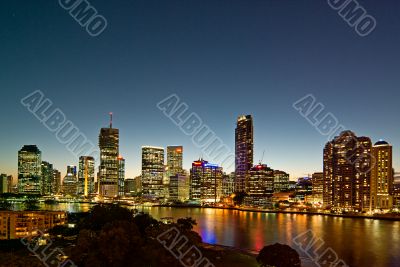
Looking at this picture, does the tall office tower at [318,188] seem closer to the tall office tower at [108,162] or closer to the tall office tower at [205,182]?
the tall office tower at [205,182]

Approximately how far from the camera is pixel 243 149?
16488cm

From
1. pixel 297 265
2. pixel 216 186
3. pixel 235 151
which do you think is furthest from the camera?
pixel 235 151

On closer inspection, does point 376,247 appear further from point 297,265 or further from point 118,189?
point 118,189

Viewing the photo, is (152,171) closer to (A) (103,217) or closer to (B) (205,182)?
(B) (205,182)

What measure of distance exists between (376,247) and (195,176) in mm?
118467

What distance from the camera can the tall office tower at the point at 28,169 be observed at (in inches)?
5950

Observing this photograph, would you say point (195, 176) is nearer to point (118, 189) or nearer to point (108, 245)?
point (118, 189)

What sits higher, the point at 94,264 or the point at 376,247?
the point at 94,264

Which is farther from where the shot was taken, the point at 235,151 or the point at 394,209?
the point at 235,151

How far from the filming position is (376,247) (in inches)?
1485

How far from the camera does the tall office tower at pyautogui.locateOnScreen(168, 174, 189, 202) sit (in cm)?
15241

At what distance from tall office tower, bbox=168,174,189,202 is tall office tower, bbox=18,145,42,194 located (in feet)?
181

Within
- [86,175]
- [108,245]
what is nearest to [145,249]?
[108,245]

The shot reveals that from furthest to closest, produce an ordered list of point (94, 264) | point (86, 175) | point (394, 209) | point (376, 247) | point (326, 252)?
point (86, 175) → point (394, 209) → point (376, 247) → point (326, 252) → point (94, 264)
